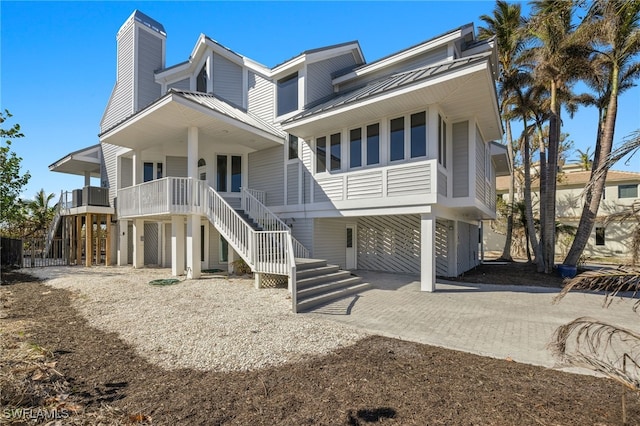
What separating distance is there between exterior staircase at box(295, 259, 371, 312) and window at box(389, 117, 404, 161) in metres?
4.00

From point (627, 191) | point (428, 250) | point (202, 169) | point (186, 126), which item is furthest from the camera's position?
point (627, 191)

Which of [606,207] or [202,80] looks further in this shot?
[606,207]

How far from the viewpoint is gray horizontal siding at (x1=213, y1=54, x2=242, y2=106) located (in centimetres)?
1404

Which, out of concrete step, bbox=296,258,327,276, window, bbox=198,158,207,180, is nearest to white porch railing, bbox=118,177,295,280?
concrete step, bbox=296,258,327,276

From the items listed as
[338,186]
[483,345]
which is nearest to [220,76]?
[338,186]

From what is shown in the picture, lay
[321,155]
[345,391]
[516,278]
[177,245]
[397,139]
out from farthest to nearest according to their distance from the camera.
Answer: [516,278] → [321,155] → [177,245] → [397,139] → [345,391]

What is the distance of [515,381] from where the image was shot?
3.66 m

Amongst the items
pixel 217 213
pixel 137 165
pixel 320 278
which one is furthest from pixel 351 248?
pixel 137 165

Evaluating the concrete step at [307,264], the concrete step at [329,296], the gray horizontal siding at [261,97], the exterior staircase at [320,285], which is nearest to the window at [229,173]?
the gray horizontal siding at [261,97]

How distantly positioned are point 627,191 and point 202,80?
29563 mm

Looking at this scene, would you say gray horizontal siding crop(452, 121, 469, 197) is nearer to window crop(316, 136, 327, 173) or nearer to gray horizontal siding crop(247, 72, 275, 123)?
window crop(316, 136, 327, 173)

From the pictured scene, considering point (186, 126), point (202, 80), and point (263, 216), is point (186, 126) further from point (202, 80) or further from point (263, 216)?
point (202, 80)

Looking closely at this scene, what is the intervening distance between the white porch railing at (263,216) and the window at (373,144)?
359cm

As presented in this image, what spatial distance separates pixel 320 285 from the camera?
8.12m
